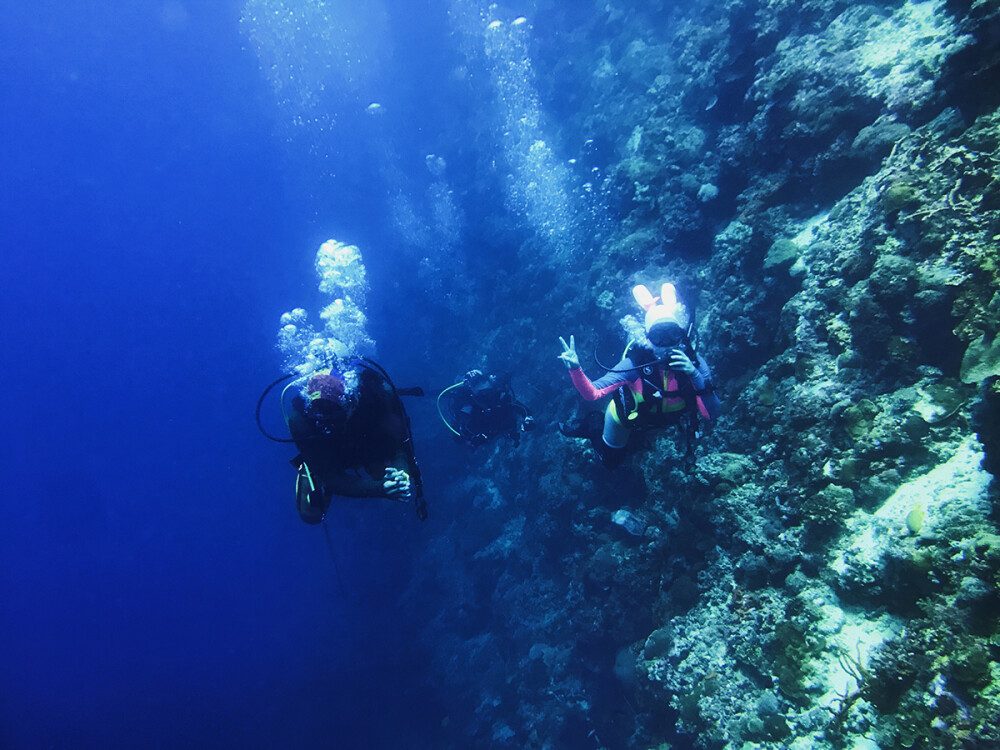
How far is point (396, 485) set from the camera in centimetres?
350

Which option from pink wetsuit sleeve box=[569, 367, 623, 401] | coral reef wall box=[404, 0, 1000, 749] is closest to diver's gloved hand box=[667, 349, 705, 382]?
pink wetsuit sleeve box=[569, 367, 623, 401]

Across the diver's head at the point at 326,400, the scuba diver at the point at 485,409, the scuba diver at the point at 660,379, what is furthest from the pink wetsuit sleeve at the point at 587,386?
the scuba diver at the point at 485,409

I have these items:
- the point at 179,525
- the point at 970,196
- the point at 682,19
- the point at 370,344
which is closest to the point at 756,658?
the point at 970,196

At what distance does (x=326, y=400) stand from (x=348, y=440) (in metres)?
0.48

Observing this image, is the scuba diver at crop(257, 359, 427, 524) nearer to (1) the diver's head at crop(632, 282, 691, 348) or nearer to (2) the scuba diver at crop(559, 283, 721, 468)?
(2) the scuba diver at crop(559, 283, 721, 468)

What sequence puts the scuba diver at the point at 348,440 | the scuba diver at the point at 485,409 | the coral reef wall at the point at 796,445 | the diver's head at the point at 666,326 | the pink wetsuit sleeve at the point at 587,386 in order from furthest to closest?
the scuba diver at the point at 485,409
the pink wetsuit sleeve at the point at 587,386
the diver's head at the point at 666,326
the scuba diver at the point at 348,440
the coral reef wall at the point at 796,445

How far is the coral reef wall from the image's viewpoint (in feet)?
11.5

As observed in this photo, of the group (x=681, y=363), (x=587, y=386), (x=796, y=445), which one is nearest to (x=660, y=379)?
(x=681, y=363)

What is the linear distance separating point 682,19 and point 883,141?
12.6 m

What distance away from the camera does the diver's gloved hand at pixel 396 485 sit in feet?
11.5

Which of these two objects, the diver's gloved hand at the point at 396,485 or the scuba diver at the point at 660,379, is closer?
the diver's gloved hand at the point at 396,485

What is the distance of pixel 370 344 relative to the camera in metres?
25.1

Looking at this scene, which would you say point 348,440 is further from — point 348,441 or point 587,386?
point 587,386

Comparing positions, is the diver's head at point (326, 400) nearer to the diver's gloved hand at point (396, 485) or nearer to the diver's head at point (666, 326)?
the diver's gloved hand at point (396, 485)
